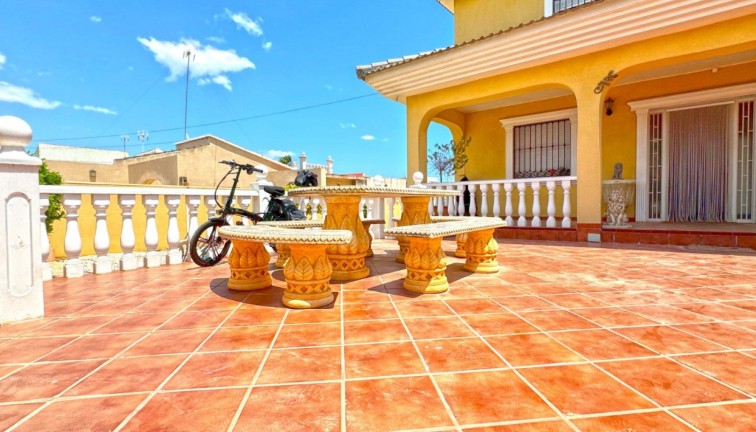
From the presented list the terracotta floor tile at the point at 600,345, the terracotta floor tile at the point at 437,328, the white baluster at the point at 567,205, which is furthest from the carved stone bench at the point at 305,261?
the white baluster at the point at 567,205

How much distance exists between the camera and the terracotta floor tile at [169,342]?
1.82m

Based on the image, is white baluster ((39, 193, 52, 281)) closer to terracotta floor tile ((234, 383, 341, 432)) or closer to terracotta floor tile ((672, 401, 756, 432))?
terracotta floor tile ((234, 383, 341, 432))

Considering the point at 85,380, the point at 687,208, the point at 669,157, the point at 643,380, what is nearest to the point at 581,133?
the point at 669,157

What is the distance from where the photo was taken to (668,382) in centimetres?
146

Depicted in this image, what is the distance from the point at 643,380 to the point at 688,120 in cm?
826

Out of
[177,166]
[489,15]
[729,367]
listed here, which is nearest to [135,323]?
[729,367]

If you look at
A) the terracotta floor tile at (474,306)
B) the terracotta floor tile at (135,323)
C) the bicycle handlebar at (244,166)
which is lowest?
the terracotta floor tile at (474,306)

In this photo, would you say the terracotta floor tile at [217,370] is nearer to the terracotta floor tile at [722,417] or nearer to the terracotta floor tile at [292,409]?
the terracotta floor tile at [292,409]

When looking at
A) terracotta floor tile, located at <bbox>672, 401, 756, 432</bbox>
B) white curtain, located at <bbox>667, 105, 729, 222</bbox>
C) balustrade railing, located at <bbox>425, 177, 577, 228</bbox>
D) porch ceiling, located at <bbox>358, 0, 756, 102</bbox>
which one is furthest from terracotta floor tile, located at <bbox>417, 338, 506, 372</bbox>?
white curtain, located at <bbox>667, 105, 729, 222</bbox>

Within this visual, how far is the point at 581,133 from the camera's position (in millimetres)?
6059

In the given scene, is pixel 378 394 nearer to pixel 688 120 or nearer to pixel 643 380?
pixel 643 380

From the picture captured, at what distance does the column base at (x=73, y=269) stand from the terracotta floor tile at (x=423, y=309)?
357 centimetres

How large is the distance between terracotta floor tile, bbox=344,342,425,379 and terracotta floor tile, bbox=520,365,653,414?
1.70 ft

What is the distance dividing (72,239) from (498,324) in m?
4.40
